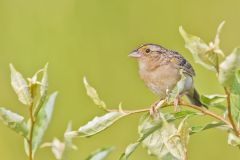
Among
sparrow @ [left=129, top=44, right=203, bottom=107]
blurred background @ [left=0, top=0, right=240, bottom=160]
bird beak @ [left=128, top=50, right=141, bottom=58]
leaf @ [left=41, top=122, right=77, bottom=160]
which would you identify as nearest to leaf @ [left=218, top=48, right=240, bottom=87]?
leaf @ [left=41, top=122, right=77, bottom=160]

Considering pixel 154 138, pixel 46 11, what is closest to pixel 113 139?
pixel 46 11

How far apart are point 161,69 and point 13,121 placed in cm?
129

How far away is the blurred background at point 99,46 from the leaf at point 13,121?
256 cm

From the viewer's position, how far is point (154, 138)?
3.84ft

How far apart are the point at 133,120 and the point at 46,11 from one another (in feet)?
3.43

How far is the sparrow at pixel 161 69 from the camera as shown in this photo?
2264mm

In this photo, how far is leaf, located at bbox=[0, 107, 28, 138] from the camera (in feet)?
3.81

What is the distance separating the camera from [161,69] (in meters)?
2.43

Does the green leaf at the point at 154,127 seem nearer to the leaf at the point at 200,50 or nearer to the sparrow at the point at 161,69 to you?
the leaf at the point at 200,50

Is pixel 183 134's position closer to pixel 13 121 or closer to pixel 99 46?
pixel 13 121

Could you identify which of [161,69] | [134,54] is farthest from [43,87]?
[134,54]

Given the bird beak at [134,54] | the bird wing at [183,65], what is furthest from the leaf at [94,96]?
→ the bird beak at [134,54]

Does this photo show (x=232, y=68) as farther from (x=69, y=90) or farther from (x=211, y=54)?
(x=69, y=90)

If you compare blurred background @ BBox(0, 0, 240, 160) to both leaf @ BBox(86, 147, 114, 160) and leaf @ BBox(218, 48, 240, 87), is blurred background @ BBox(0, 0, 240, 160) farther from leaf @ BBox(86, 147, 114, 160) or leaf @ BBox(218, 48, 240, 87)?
leaf @ BBox(218, 48, 240, 87)
